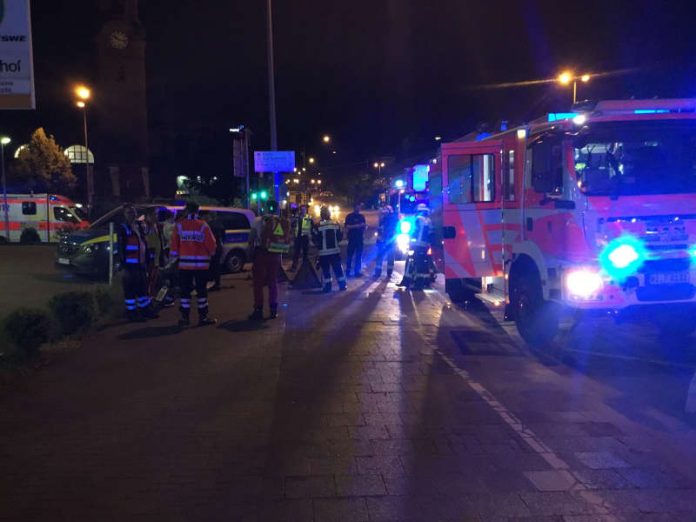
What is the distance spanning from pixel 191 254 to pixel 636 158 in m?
6.05

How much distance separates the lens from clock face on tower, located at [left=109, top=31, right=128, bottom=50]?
4656 cm

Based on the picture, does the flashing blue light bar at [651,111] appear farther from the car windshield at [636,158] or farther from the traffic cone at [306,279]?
the traffic cone at [306,279]

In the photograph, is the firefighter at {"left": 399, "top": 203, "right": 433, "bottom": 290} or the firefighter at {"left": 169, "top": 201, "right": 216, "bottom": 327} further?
the firefighter at {"left": 399, "top": 203, "right": 433, "bottom": 290}

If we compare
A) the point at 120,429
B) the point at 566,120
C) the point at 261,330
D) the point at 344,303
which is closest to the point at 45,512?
the point at 120,429

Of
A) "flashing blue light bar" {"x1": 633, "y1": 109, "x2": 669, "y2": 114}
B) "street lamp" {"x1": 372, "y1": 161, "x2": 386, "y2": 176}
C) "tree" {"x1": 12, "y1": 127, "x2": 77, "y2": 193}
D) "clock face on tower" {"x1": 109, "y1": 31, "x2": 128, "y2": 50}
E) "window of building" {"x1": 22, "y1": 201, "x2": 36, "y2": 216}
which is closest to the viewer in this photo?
"flashing blue light bar" {"x1": 633, "y1": 109, "x2": 669, "y2": 114}

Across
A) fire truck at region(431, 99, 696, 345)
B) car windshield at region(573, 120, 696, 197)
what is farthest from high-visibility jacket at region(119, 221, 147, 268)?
car windshield at region(573, 120, 696, 197)

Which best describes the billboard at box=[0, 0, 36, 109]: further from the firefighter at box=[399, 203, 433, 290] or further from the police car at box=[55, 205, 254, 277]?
the firefighter at box=[399, 203, 433, 290]

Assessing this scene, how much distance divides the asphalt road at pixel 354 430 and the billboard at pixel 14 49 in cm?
305

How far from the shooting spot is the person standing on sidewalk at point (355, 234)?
15.9 m

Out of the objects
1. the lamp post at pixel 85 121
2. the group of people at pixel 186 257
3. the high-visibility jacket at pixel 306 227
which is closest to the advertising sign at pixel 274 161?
the high-visibility jacket at pixel 306 227

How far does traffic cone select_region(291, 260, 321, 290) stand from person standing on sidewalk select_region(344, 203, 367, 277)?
6.51 feet

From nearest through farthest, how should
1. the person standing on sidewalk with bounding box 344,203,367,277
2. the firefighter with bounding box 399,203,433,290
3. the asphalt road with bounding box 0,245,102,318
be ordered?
the asphalt road with bounding box 0,245,102,318
the firefighter with bounding box 399,203,433,290
the person standing on sidewalk with bounding box 344,203,367,277

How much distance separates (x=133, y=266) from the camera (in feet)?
32.1

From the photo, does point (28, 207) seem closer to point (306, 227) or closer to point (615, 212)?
point (306, 227)
